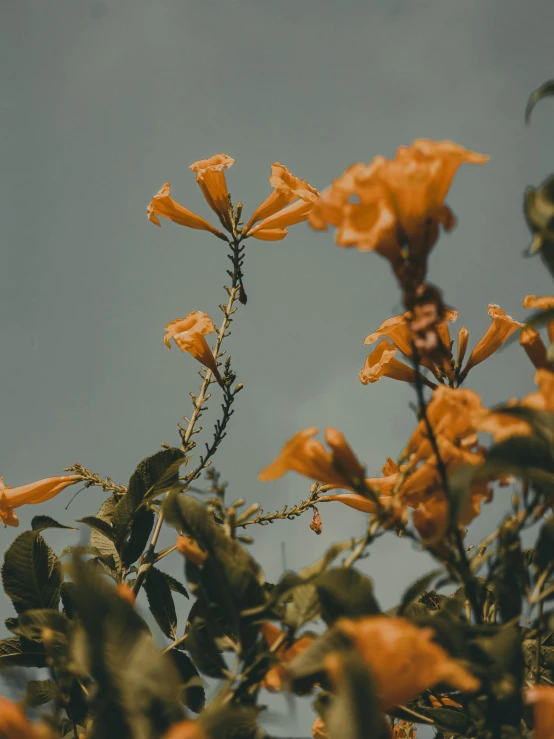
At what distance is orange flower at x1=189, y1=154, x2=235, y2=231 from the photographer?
4.08 meters

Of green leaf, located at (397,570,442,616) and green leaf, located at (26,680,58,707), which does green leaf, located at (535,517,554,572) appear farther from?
green leaf, located at (26,680,58,707)

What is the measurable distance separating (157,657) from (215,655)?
1.35ft

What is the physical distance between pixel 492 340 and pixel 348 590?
2187mm

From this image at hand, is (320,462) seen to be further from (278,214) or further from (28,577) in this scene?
(278,214)

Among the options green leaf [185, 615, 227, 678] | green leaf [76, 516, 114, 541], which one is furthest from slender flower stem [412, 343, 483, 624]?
green leaf [76, 516, 114, 541]

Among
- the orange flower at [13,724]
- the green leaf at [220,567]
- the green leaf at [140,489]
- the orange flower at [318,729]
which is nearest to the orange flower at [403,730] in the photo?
the orange flower at [318,729]

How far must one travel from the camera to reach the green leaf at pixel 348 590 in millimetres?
1642

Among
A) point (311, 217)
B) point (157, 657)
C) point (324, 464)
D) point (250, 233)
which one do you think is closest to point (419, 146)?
point (311, 217)

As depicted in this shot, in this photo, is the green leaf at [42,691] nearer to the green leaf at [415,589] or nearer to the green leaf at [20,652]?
the green leaf at [20,652]

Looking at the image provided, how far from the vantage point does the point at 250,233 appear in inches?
163

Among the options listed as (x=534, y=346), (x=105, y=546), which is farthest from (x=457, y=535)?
(x=105, y=546)

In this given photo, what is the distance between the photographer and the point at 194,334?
3.46 meters

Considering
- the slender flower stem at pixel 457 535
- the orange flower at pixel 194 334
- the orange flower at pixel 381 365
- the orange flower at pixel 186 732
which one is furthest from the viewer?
the orange flower at pixel 194 334

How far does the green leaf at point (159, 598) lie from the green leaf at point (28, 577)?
0.58 m
